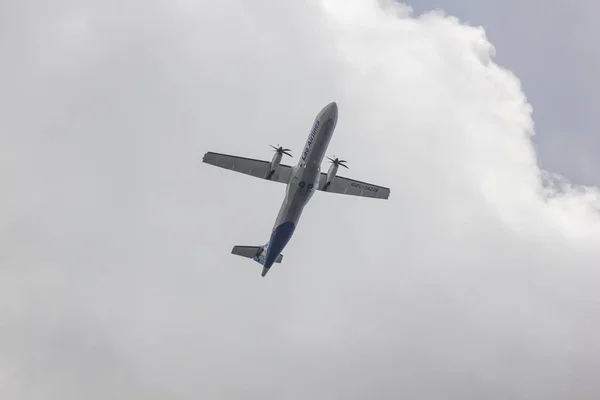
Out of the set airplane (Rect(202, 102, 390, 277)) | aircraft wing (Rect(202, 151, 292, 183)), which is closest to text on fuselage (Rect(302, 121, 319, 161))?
airplane (Rect(202, 102, 390, 277))

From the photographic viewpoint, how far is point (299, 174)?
55031 mm

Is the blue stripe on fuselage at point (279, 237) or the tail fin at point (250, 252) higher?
the blue stripe on fuselage at point (279, 237)

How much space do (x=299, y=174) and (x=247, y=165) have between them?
645cm

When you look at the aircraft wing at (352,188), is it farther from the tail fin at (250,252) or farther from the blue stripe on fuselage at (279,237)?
the tail fin at (250,252)

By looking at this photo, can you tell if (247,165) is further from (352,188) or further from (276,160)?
(352,188)

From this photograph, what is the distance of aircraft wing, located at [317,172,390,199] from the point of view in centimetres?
6114

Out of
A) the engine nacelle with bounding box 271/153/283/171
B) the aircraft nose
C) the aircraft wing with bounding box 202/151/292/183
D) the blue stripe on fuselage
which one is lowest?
the blue stripe on fuselage

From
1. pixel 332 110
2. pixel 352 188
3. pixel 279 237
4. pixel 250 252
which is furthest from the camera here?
pixel 250 252

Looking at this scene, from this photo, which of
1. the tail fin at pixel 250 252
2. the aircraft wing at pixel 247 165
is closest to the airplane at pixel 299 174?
the aircraft wing at pixel 247 165

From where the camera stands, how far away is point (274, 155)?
56.8m

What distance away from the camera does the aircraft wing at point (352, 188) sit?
201ft

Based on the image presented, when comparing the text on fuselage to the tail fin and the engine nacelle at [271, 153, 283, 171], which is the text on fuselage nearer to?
the engine nacelle at [271, 153, 283, 171]

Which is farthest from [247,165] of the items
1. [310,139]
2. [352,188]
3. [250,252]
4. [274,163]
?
[250,252]

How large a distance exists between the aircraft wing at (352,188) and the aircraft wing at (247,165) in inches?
183
